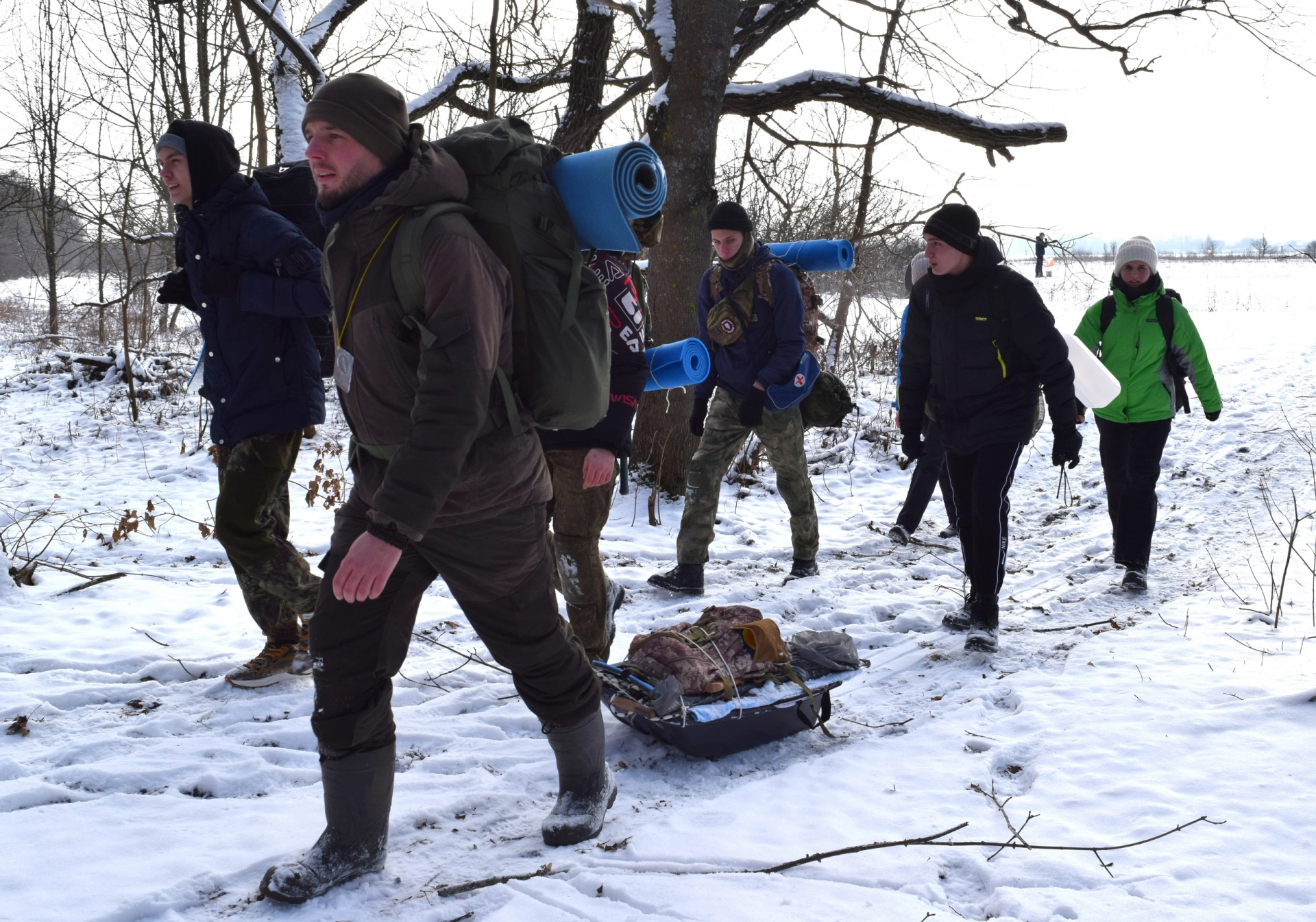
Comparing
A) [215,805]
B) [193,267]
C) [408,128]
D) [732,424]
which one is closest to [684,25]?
[732,424]

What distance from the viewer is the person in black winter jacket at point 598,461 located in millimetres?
3396

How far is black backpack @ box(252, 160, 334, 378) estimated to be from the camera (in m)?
3.71

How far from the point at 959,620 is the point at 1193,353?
2.36 meters

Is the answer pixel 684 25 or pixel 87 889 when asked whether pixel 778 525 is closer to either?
pixel 684 25

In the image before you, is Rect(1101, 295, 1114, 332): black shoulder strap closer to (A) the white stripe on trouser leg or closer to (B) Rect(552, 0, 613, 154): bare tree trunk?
(A) the white stripe on trouser leg

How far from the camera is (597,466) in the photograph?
11.4 ft

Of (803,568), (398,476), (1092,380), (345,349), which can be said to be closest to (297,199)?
(345,349)

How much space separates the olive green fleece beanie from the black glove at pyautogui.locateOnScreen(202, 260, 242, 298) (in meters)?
1.57

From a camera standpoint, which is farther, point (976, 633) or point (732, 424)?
point (732, 424)

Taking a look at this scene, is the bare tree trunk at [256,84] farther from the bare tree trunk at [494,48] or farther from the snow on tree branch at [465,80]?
the bare tree trunk at [494,48]

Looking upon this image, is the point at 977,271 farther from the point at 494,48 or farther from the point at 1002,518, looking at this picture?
the point at 494,48

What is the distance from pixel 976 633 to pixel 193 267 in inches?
155

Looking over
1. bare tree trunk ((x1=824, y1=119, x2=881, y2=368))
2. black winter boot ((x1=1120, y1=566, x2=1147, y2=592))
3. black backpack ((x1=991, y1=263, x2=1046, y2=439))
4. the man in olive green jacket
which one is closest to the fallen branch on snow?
the man in olive green jacket

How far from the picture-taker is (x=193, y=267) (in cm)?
352
